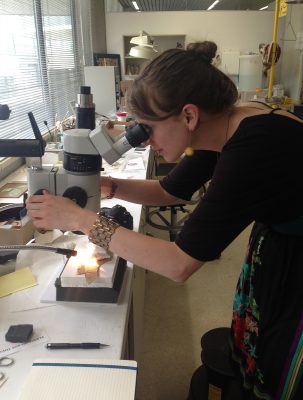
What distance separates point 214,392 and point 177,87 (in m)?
1.20

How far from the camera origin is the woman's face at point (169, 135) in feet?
2.77

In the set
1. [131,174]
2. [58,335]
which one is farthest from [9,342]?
[131,174]

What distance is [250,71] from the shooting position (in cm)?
532

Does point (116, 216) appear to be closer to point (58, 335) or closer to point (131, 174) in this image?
point (58, 335)

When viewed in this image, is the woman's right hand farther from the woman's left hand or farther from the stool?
the stool

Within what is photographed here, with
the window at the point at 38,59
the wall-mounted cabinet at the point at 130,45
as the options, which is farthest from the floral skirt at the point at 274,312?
the wall-mounted cabinet at the point at 130,45

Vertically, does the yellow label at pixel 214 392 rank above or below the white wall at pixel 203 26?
below

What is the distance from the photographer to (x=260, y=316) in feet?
3.16

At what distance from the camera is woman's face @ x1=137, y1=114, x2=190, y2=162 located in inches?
33.3

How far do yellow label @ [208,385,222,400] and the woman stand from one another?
1.26 feet

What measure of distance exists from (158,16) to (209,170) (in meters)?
5.15

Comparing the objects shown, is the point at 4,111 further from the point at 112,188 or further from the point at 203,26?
the point at 203,26

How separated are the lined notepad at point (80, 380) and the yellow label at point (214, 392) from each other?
0.84 meters

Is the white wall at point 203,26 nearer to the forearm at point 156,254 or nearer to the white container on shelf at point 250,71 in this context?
the white container on shelf at point 250,71
